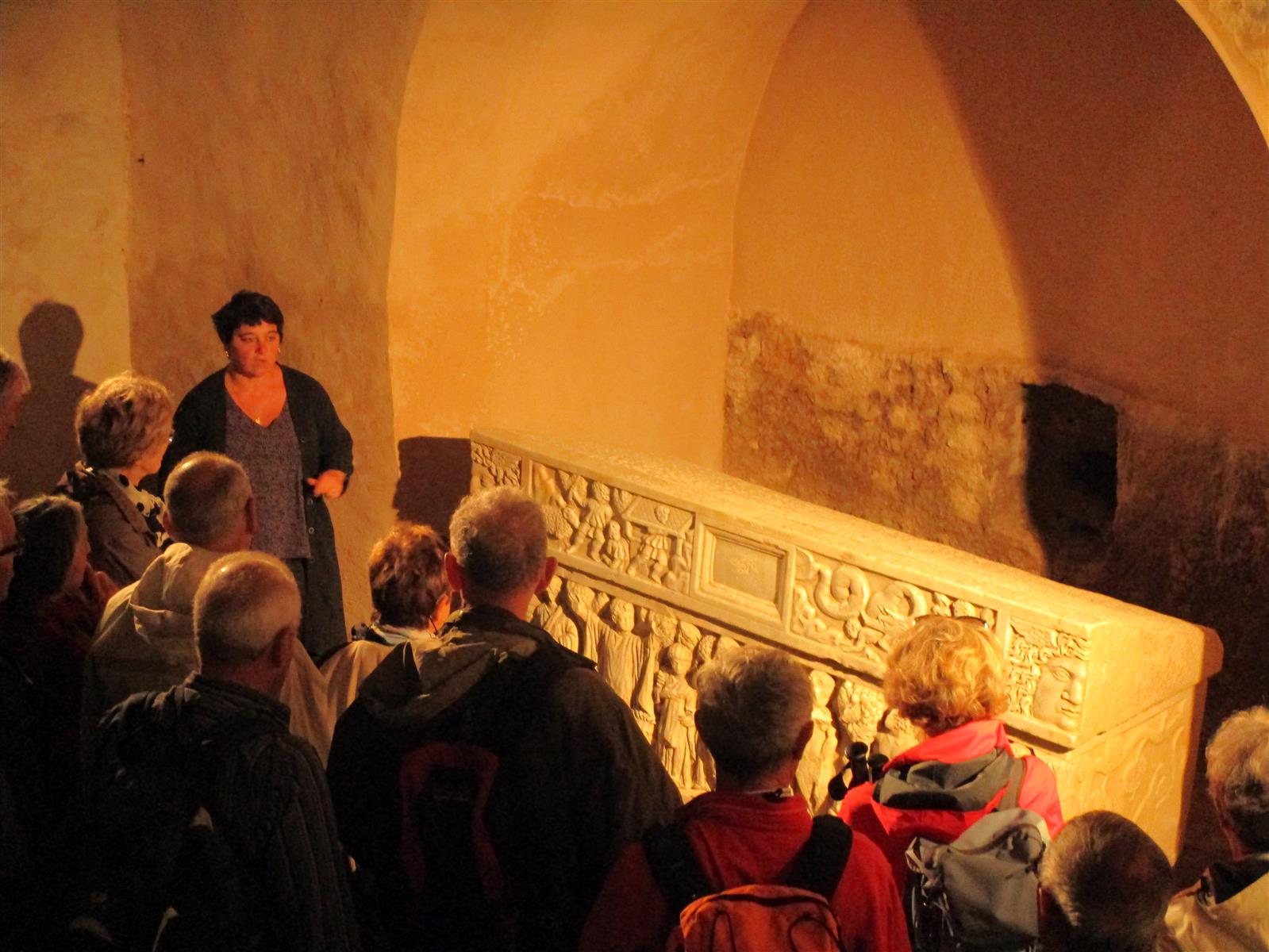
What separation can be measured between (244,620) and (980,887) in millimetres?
1375

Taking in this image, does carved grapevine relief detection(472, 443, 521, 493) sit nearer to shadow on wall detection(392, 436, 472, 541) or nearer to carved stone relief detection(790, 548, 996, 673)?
shadow on wall detection(392, 436, 472, 541)

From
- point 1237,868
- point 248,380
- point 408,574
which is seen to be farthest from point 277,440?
point 1237,868

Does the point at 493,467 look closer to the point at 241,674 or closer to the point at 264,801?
the point at 241,674

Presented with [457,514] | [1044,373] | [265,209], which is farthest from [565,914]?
[265,209]

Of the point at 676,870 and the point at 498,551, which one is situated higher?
the point at 498,551

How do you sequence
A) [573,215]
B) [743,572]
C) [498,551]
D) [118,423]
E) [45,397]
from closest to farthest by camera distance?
[498,551]
[118,423]
[743,572]
[573,215]
[45,397]

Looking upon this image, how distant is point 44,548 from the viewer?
3.17 metres

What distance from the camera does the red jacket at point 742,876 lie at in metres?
2.12

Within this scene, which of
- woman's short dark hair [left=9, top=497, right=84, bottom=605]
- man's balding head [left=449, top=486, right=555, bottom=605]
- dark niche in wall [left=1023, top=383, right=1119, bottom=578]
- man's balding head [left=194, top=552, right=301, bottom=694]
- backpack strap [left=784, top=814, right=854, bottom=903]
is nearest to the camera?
backpack strap [left=784, top=814, right=854, bottom=903]

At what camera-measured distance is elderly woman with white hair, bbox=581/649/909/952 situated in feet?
6.97

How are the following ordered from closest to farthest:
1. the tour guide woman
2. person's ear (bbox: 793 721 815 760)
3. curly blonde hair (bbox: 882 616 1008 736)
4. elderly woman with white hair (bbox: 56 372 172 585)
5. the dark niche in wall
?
person's ear (bbox: 793 721 815 760), curly blonde hair (bbox: 882 616 1008 736), elderly woman with white hair (bbox: 56 372 172 585), the tour guide woman, the dark niche in wall

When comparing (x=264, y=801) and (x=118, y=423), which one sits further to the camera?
(x=118, y=423)

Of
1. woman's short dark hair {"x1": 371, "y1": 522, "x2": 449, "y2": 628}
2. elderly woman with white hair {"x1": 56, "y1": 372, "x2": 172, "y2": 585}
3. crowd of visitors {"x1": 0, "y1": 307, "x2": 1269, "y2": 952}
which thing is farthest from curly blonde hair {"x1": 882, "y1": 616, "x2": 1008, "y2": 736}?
elderly woman with white hair {"x1": 56, "y1": 372, "x2": 172, "y2": 585}

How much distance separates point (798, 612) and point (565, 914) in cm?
213
